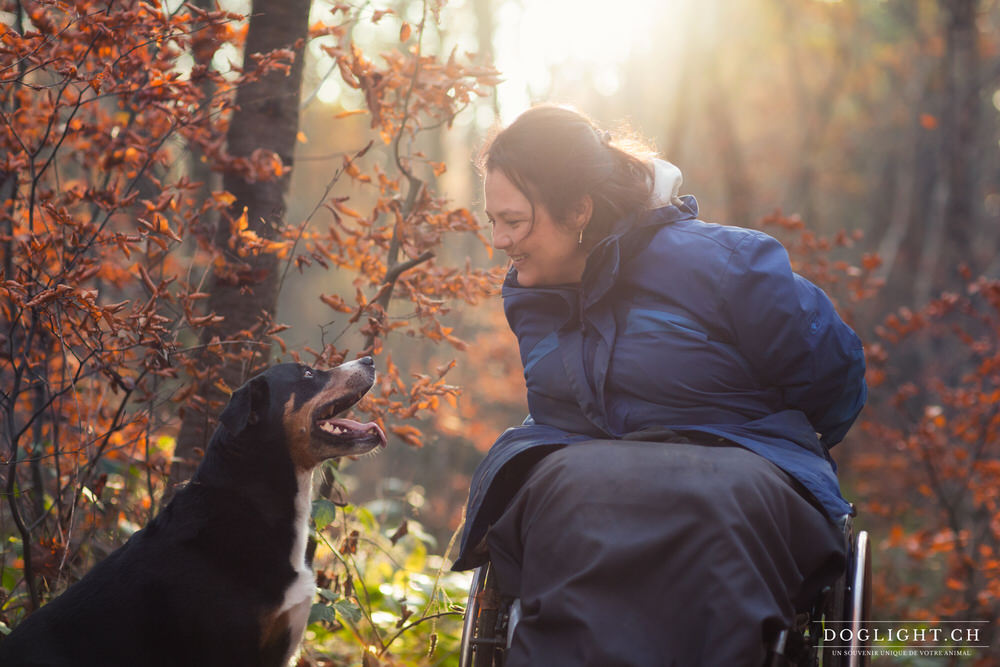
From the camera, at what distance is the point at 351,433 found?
3258mm

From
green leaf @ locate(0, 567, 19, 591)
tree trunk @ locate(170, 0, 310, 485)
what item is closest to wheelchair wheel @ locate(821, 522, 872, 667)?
tree trunk @ locate(170, 0, 310, 485)

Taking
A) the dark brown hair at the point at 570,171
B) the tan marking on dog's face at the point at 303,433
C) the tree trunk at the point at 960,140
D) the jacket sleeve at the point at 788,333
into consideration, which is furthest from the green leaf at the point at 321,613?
the tree trunk at the point at 960,140

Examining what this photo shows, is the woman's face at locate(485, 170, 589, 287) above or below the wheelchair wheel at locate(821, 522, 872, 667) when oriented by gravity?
above

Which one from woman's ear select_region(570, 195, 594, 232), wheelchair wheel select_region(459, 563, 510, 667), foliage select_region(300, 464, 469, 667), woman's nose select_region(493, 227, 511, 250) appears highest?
woman's ear select_region(570, 195, 594, 232)

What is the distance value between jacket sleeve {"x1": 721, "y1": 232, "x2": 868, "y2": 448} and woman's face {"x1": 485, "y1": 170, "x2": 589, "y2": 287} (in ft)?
1.89

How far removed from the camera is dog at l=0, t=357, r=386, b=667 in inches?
105

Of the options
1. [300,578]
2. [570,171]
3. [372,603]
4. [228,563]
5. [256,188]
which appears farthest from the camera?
[372,603]

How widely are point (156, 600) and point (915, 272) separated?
17.4 metres

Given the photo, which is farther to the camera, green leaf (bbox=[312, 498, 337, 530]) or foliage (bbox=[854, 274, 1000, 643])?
foliage (bbox=[854, 274, 1000, 643])

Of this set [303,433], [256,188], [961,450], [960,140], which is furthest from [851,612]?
[960,140]

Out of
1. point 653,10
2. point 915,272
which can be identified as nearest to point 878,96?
point 915,272

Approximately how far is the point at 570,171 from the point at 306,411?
1253mm

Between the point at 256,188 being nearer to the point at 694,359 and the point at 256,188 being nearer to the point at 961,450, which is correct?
the point at 694,359

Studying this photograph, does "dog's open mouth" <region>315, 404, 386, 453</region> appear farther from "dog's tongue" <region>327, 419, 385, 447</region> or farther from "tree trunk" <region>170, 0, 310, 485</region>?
"tree trunk" <region>170, 0, 310, 485</region>
